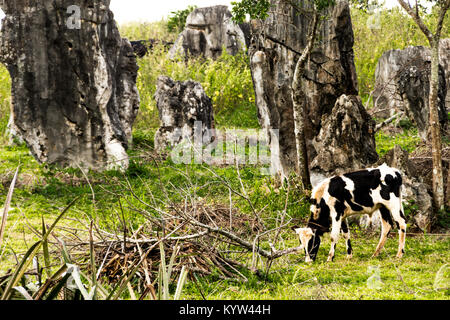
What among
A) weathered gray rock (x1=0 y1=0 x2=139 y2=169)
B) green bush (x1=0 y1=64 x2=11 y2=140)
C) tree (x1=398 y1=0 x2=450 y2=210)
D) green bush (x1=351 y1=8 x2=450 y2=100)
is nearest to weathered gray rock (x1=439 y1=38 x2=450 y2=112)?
green bush (x1=351 y1=8 x2=450 y2=100)

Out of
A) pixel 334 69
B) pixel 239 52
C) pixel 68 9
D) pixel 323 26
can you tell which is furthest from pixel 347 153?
pixel 239 52

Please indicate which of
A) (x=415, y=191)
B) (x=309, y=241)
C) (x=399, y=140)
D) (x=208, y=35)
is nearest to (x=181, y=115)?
(x=399, y=140)

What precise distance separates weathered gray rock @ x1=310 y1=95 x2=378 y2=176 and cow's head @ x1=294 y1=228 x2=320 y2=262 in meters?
2.32

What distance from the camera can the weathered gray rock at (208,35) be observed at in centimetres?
2325

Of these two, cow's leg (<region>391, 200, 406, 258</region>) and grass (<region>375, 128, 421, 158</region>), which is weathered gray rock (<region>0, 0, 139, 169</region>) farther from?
cow's leg (<region>391, 200, 406, 258</region>)

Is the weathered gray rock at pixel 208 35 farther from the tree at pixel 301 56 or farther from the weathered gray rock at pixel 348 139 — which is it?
the weathered gray rock at pixel 348 139

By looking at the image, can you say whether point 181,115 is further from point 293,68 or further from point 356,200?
point 356,200

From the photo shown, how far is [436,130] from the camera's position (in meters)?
7.33

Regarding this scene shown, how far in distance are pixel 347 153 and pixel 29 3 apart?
735 cm

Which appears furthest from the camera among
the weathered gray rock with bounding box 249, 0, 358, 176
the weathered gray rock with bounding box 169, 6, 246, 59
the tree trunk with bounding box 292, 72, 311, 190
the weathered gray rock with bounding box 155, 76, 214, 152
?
the weathered gray rock with bounding box 169, 6, 246, 59

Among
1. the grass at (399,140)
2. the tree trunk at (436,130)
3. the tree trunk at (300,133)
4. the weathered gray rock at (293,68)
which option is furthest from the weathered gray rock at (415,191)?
the grass at (399,140)

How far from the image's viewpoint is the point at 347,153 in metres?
8.04

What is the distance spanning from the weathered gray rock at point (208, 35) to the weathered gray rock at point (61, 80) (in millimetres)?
11978

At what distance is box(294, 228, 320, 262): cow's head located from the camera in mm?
5810
